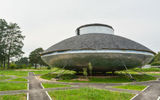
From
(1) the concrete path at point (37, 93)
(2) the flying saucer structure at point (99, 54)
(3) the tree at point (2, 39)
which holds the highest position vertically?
(3) the tree at point (2, 39)

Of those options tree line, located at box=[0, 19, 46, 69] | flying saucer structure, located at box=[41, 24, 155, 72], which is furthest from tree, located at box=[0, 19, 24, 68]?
flying saucer structure, located at box=[41, 24, 155, 72]

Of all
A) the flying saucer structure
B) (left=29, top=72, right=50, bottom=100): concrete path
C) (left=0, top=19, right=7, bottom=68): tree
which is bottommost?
(left=29, top=72, right=50, bottom=100): concrete path

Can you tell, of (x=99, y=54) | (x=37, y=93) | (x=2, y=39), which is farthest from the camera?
(x=2, y=39)

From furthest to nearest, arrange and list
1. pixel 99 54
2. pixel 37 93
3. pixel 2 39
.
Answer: pixel 2 39
pixel 99 54
pixel 37 93

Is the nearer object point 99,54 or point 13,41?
point 99,54

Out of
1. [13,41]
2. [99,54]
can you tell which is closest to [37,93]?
[99,54]

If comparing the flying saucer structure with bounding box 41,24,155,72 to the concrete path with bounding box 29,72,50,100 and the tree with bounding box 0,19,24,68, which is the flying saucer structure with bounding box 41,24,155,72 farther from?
the tree with bounding box 0,19,24,68

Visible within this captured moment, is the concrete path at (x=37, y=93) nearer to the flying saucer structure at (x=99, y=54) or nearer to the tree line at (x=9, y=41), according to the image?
the flying saucer structure at (x=99, y=54)

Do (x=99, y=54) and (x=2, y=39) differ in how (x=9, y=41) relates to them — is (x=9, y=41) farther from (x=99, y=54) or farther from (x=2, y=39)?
(x=99, y=54)

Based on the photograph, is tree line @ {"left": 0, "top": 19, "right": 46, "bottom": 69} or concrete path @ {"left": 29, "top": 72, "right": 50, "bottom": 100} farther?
tree line @ {"left": 0, "top": 19, "right": 46, "bottom": 69}

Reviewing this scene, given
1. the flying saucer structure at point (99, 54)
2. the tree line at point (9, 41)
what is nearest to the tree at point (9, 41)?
the tree line at point (9, 41)

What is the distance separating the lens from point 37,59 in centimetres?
8194

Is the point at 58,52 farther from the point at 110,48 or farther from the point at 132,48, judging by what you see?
the point at 132,48

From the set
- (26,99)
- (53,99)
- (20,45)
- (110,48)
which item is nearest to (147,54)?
(110,48)
